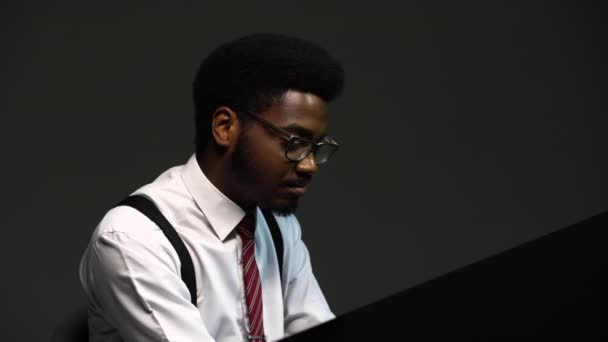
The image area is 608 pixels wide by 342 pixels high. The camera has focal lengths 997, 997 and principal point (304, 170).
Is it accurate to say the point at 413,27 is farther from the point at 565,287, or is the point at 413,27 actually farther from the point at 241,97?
the point at 565,287

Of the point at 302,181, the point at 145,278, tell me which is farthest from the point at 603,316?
the point at 145,278

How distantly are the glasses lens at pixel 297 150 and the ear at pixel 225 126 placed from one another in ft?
0.30

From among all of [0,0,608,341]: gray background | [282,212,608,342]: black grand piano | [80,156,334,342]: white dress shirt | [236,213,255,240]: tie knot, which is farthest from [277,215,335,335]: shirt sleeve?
[0,0,608,341]: gray background

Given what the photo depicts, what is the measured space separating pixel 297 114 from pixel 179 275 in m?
0.30

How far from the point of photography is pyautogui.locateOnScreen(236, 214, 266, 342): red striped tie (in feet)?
5.21

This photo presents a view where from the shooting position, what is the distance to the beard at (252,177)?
1546mm

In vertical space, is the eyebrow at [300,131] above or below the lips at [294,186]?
above

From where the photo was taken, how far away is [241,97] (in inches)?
61.5

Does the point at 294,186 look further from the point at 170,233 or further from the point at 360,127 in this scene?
the point at 360,127

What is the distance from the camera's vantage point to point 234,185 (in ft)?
5.20

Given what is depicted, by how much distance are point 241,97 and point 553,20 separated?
1.70 m

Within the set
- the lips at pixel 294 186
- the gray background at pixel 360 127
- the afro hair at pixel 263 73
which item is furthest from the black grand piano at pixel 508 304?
the gray background at pixel 360 127

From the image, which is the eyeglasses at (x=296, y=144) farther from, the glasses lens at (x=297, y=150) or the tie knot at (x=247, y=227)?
the tie knot at (x=247, y=227)

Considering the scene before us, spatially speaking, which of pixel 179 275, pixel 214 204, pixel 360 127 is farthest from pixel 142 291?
pixel 360 127
